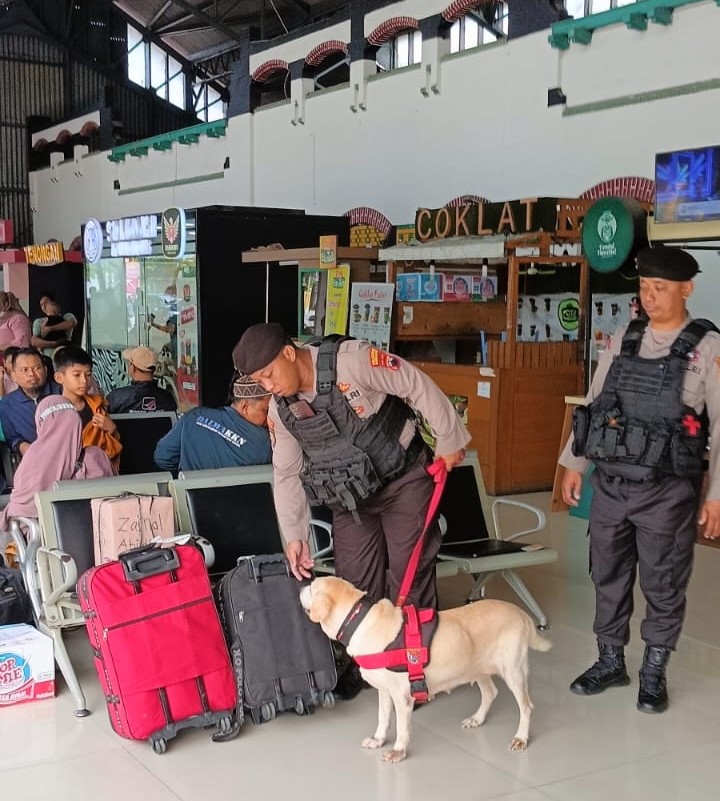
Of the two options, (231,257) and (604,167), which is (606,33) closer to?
(604,167)

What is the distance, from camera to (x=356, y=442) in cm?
357

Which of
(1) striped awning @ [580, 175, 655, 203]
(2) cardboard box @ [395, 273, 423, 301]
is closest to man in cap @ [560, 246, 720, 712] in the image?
(2) cardboard box @ [395, 273, 423, 301]

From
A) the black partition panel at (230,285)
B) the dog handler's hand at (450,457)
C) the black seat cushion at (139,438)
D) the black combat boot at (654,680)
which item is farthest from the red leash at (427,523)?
the black partition panel at (230,285)

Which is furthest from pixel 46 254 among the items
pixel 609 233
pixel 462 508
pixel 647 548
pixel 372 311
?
pixel 647 548

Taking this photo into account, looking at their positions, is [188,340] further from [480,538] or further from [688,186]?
[688,186]

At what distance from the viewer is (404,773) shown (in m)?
3.33

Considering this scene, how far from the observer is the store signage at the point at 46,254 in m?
14.4

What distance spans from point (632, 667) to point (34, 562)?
8.33 ft

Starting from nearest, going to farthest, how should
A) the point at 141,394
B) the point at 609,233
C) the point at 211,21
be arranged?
1. the point at 609,233
2. the point at 141,394
3. the point at 211,21

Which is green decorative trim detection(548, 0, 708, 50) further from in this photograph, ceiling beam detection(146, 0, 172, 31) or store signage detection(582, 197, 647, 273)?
ceiling beam detection(146, 0, 172, 31)

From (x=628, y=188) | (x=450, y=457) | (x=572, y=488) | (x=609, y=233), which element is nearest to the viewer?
(x=450, y=457)

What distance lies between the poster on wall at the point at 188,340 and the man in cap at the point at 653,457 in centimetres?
697

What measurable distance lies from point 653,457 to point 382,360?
106 cm

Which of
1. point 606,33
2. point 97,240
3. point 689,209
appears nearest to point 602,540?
point 689,209
